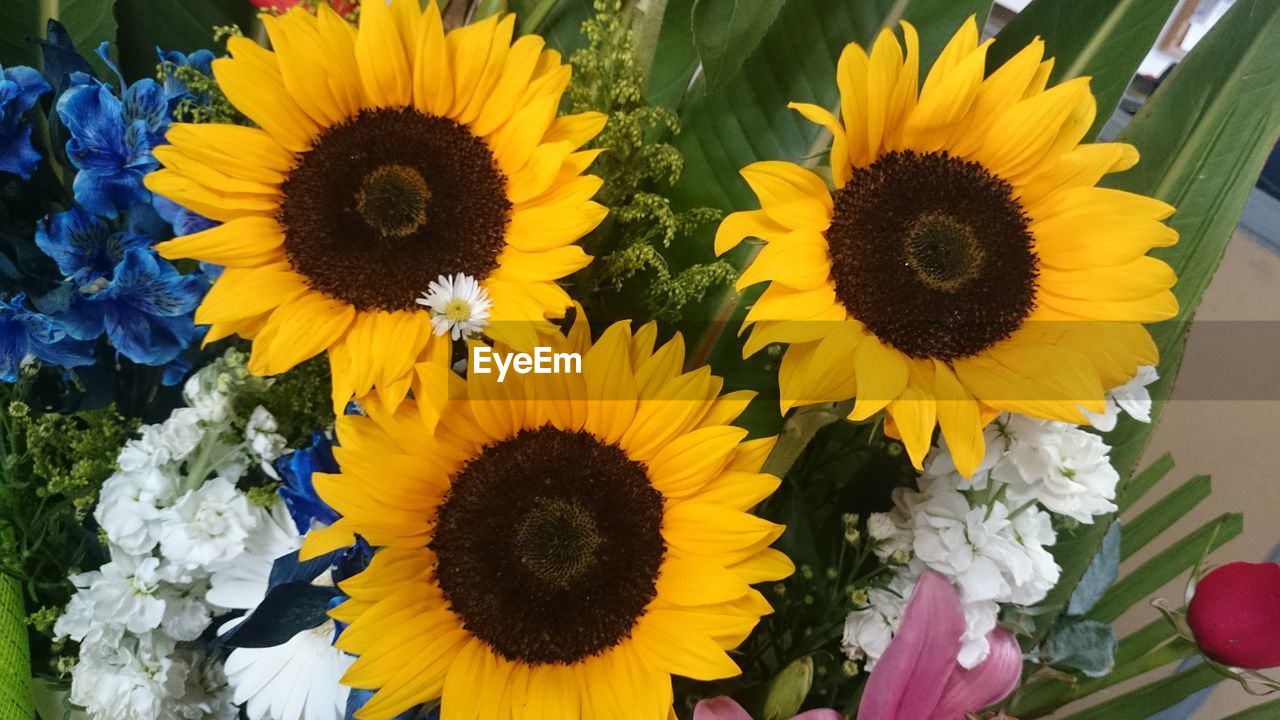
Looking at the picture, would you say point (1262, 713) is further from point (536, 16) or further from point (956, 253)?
point (536, 16)

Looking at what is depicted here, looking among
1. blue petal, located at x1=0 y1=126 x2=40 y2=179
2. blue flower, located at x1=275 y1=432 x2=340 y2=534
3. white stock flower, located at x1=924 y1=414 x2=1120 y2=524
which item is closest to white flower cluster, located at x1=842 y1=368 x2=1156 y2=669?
white stock flower, located at x1=924 y1=414 x2=1120 y2=524

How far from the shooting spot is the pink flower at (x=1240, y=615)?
48 centimetres

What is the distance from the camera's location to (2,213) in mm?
525

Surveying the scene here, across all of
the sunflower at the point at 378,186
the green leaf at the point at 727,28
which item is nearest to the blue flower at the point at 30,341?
the sunflower at the point at 378,186

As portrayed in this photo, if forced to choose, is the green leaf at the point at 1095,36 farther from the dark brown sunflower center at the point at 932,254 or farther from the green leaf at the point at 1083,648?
the green leaf at the point at 1083,648

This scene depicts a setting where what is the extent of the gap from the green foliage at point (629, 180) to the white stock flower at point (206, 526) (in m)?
0.27

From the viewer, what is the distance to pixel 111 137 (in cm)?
48

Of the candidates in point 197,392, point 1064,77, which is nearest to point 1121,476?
point 1064,77

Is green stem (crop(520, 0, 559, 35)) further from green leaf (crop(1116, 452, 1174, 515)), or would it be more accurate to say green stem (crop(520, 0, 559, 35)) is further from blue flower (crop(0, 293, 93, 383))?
green leaf (crop(1116, 452, 1174, 515))

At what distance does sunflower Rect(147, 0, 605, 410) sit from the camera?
1.54ft

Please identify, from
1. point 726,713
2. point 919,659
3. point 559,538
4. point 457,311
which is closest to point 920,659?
point 919,659

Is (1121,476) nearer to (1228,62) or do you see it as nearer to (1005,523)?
(1005,523)

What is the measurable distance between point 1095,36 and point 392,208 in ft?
1.61

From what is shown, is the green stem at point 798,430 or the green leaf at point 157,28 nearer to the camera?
the green stem at point 798,430
